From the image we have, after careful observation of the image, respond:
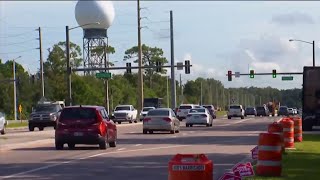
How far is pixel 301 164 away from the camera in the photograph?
68.8 feet

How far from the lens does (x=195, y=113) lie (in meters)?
60.2

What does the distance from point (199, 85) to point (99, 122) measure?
162m

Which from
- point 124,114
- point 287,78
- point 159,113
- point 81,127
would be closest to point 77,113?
point 81,127

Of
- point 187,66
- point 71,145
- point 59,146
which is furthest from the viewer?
point 187,66

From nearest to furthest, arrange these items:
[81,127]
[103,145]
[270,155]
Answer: [270,155] < [81,127] < [103,145]

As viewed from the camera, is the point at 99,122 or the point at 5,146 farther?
the point at 5,146

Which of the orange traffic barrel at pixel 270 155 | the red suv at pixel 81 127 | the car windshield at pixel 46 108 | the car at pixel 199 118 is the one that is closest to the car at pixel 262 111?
the car at pixel 199 118

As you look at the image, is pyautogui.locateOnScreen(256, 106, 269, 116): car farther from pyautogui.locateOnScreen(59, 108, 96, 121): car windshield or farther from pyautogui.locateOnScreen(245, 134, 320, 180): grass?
pyautogui.locateOnScreen(245, 134, 320, 180): grass

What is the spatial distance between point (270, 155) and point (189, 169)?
5.56m

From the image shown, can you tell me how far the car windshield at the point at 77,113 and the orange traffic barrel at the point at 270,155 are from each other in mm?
13818

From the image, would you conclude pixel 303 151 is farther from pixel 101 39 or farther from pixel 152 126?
pixel 101 39

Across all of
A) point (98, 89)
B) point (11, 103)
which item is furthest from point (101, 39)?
point (11, 103)

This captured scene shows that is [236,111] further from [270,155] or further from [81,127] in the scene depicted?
[270,155]

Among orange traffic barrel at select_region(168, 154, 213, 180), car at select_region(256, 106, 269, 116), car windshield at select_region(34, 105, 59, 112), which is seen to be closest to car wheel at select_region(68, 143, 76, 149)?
orange traffic barrel at select_region(168, 154, 213, 180)
